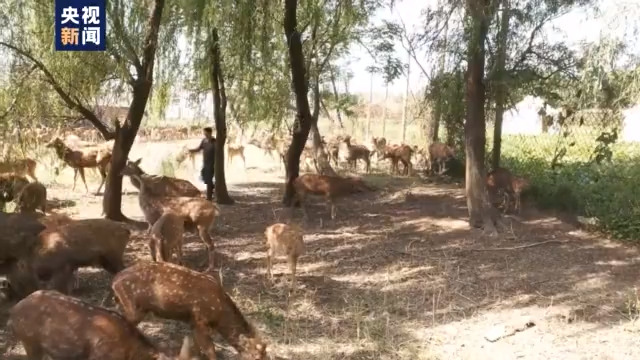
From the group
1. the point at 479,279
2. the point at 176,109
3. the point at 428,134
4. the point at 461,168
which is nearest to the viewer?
the point at 479,279

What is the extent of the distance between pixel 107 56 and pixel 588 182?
8226mm

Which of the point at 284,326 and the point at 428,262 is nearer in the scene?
the point at 284,326

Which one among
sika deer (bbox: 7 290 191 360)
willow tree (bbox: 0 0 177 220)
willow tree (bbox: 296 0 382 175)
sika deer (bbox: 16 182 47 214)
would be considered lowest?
sika deer (bbox: 7 290 191 360)

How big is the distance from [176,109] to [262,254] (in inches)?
198

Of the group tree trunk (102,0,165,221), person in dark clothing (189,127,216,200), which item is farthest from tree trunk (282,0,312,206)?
tree trunk (102,0,165,221)

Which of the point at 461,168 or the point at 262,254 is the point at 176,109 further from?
→ the point at 461,168

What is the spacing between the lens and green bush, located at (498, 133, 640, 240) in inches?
415

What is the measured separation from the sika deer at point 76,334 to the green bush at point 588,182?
7.70 meters

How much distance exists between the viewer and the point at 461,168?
17.2 m

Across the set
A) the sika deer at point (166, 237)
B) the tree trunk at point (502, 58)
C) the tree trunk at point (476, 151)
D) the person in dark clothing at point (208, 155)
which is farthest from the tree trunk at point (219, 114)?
the tree trunk at point (502, 58)

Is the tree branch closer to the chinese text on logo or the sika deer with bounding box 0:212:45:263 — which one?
the chinese text on logo

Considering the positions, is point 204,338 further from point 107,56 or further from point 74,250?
point 107,56

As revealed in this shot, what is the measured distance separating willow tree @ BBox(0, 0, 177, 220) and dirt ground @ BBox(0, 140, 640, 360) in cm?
201

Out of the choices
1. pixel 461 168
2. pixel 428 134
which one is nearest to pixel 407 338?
pixel 461 168
